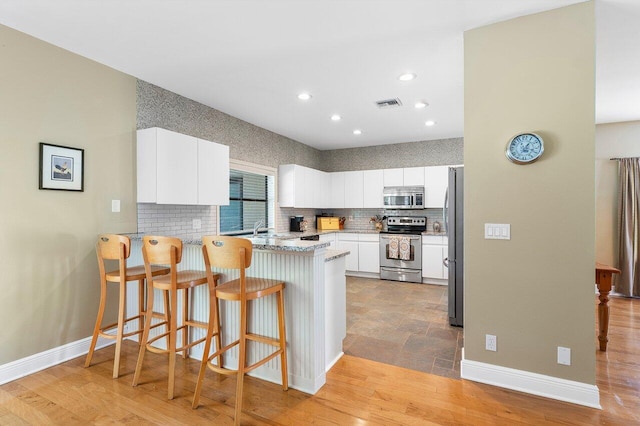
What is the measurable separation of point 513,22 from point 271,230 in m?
4.12

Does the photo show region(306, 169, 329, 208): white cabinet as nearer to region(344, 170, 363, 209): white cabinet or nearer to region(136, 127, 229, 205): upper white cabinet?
region(344, 170, 363, 209): white cabinet

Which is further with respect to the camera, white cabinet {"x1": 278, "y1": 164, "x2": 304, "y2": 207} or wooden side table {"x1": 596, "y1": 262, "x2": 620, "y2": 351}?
white cabinet {"x1": 278, "y1": 164, "x2": 304, "y2": 207}

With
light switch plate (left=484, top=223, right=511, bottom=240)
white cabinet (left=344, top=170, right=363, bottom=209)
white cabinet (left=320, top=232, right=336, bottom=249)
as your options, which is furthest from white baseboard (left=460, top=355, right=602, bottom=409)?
white cabinet (left=344, top=170, right=363, bottom=209)

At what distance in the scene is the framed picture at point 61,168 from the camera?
8.57ft

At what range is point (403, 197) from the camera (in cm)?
601

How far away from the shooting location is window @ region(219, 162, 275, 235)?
15.4 ft

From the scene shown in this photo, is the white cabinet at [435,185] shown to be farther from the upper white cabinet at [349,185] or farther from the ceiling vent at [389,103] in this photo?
the ceiling vent at [389,103]

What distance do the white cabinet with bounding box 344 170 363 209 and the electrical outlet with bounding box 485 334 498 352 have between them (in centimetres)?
425

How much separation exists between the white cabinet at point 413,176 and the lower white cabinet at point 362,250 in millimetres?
1183

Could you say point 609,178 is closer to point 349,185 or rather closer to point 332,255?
point 349,185

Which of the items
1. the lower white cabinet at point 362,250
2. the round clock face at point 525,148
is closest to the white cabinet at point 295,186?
the lower white cabinet at point 362,250

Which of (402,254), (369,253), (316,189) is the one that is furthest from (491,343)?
(316,189)

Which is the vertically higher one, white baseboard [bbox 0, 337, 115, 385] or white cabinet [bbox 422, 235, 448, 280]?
white cabinet [bbox 422, 235, 448, 280]

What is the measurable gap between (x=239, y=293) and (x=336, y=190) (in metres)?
4.86
